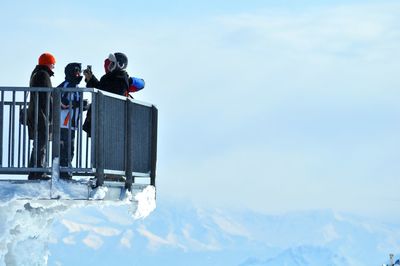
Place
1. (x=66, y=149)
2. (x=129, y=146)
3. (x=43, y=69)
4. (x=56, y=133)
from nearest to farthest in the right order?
(x=56, y=133)
(x=66, y=149)
(x=43, y=69)
(x=129, y=146)

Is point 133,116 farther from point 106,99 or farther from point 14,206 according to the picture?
point 14,206

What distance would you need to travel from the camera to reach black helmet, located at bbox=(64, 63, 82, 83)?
27.0m

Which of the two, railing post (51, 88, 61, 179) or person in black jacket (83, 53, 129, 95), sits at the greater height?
person in black jacket (83, 53, 129, 95)

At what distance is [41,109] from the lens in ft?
85.3

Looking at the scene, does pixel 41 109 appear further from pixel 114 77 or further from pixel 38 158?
pixel 114 77

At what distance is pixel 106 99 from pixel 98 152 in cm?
106

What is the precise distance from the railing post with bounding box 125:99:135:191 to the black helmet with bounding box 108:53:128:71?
677 mm

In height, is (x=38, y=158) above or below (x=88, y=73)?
below

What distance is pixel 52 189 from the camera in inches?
995

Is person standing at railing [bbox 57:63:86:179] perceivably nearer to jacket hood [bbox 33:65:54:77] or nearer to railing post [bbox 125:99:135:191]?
jacket hood [bbox 33:65:54:77]

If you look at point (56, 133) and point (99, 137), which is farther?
point (99, 137)

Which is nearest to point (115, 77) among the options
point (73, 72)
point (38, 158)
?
point (73, 72)

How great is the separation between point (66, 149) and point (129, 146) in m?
1.78

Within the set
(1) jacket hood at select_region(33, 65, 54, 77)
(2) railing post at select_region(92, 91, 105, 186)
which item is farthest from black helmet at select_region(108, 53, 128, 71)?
(1) jacket hood at select_region(33, 65, 54, 77)
